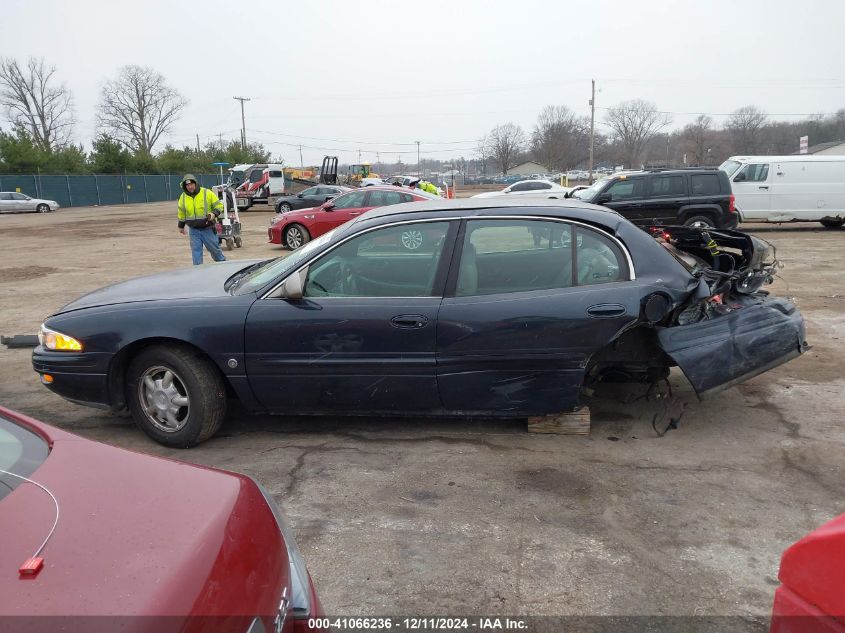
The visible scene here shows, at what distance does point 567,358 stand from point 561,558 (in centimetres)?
137

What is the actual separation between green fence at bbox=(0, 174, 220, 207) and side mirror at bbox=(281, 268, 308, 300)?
49860 millimetres

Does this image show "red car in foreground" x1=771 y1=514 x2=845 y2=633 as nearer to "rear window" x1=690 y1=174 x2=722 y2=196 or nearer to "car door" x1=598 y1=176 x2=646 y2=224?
"car door" x1=598 y1=176 x2=646 y2=224

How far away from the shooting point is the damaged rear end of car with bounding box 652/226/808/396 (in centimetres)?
414

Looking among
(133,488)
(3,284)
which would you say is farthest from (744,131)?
(133,488)

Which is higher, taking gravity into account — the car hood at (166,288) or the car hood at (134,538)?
the car hood at (166,288)

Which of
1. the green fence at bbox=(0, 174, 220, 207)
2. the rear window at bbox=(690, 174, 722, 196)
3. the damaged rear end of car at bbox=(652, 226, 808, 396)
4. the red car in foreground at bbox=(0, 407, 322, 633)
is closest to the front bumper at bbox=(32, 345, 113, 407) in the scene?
the red car in foreground at bbox=(0, 407, 322, 633)

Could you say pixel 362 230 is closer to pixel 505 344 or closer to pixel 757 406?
pixel 505 344

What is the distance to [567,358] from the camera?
4.08 metres

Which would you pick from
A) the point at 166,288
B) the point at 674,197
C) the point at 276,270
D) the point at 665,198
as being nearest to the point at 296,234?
the point at 665,198

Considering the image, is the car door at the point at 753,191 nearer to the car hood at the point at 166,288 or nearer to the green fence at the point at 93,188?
the car hood at the point at 166,288

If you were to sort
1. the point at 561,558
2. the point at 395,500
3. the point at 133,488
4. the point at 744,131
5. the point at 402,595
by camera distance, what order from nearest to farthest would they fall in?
the point at 133,488
the point at 402,595
the point at 561,558
the point at 395,500
the point at 744,131

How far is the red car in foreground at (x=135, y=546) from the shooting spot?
→ 1425 millimetres

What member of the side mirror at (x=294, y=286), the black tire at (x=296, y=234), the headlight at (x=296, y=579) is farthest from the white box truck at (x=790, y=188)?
the headlight at (x=296, y=579)

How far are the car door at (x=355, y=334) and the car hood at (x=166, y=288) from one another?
59cm
